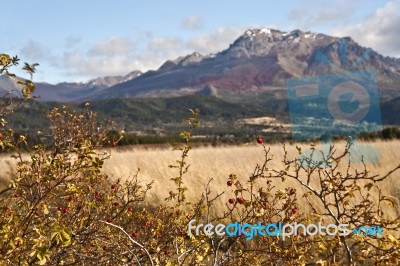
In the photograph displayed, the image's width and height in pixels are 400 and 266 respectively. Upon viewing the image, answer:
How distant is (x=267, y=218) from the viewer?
3.60 metres

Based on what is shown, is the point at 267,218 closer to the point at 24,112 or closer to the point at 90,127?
the point at 90,127

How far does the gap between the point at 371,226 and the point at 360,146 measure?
36.5 ft

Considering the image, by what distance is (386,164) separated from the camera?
36.9ft

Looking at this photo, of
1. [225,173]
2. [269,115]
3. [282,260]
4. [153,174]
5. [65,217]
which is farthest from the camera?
[269,115]

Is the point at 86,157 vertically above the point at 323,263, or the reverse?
the point at 86,157

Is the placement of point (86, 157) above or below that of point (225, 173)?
above

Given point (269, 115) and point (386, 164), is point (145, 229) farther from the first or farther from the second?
point (269, 115)

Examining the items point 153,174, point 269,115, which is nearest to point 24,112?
point 269,115

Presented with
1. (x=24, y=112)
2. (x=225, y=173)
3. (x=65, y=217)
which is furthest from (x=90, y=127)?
(x=24, y=112)

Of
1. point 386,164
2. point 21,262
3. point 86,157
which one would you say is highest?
point 86,157

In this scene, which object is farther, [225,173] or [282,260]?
[225,173]

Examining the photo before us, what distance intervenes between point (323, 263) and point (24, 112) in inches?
5614

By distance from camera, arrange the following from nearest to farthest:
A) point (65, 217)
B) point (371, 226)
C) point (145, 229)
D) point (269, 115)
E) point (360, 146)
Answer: point (371, 226), point (65, 217), point (145, 229), point (360, 146), point (269, 115)

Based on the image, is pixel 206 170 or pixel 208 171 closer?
pixel 208 171
